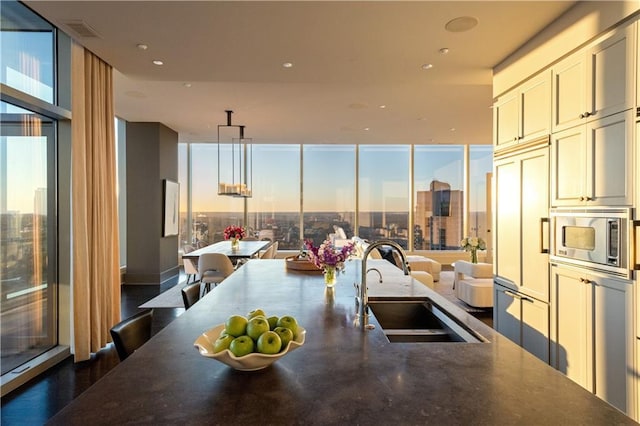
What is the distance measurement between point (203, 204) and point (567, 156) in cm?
794

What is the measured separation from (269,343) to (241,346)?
0.29 feet

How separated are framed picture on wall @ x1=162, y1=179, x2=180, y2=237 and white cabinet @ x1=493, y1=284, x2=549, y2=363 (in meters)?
5.74

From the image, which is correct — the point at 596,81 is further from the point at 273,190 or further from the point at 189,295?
the point at 273,190

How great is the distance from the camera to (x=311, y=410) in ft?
3.02

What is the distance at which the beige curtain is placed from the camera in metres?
3.13

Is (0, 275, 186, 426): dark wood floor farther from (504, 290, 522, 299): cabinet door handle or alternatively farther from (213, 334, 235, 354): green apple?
(504, 290, 522, 299): cabinet door handle

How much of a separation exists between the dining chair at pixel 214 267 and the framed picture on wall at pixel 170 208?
252cm

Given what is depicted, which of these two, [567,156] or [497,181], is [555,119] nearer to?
[567,156]

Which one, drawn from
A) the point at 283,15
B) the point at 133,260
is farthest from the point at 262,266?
the point at 133,260

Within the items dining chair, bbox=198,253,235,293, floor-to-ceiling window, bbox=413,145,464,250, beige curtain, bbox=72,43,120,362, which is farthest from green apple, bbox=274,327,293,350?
floor-to-ceiling window, bbox=413,145,464,250

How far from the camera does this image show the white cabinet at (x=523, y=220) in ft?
8.70

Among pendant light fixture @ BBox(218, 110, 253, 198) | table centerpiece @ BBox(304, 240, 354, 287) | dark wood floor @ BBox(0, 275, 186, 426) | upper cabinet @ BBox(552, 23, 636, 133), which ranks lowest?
dark wood floor @ BBox(0, 275, 186, 426)

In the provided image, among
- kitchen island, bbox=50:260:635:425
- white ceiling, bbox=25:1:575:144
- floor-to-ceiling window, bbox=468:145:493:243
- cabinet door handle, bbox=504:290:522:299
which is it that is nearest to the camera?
kitchen island, bbox=50:260:635:425

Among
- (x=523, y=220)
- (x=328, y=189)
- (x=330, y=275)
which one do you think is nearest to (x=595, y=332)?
(x=523, y=220)
